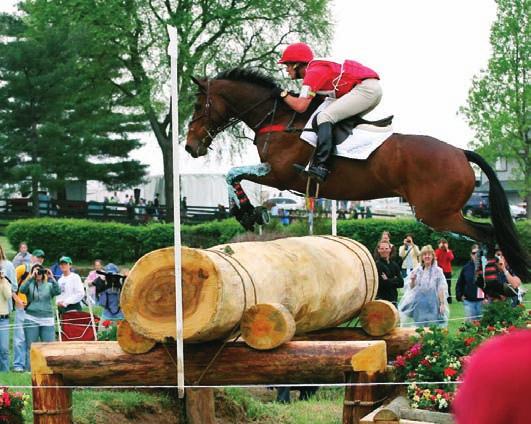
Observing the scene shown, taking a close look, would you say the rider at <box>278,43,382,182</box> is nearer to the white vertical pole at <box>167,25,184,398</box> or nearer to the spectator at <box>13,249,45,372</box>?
the white vertical pole at <box>167,25,184,398</box>

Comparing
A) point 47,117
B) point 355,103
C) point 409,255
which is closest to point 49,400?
point 355,103

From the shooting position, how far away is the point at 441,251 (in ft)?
51.8

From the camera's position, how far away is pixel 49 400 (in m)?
6.18

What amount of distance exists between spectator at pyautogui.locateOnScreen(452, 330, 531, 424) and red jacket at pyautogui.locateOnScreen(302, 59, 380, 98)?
610 centimetres

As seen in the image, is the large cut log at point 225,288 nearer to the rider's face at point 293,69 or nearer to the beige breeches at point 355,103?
the beige breeches at point 355,103

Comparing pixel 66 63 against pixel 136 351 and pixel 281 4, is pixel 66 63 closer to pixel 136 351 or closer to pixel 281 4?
pixel 281 4

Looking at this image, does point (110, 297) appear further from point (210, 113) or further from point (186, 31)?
point (186, 31)

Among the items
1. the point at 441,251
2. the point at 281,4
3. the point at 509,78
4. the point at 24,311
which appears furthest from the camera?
the point at 281,4

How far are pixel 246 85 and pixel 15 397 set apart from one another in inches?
116

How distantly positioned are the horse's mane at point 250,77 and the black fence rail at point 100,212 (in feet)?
79.0

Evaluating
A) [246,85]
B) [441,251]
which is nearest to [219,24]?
[441,251]

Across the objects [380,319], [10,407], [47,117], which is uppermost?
[47,117]

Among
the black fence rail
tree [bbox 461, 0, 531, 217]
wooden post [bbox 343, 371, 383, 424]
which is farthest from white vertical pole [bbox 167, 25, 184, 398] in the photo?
tree [bbox 461, 0, 531, 217]

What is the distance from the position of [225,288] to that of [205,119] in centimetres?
222
